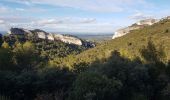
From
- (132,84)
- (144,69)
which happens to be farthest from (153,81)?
(132,84)

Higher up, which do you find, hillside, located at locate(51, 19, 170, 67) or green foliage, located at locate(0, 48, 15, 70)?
green foliage, located at locate(0, 48, 15, 70)

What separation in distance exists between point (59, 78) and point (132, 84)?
8.57m

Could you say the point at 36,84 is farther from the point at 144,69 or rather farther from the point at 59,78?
the point at 144,69

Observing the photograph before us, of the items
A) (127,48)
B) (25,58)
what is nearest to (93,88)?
(25,58)

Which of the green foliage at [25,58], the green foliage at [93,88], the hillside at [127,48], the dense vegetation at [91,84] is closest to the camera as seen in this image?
the green foliage at [93,88]

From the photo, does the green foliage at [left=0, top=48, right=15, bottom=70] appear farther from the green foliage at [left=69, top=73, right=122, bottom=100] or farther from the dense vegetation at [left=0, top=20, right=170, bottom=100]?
Answer: the green foliage at [left=69, top=73, right=122, bottom=100]

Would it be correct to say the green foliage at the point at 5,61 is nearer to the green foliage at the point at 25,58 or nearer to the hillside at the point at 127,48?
the green foliage at the point at 25,58

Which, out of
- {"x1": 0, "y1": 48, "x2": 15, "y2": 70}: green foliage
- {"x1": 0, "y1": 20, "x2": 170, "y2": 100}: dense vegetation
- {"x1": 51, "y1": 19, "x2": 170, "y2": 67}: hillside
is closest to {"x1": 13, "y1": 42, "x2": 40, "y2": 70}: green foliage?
{"x1": 0, "y1": 48, "x2": 15, "y2": 70}: green foliage

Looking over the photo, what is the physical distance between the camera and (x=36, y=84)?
35.8 m

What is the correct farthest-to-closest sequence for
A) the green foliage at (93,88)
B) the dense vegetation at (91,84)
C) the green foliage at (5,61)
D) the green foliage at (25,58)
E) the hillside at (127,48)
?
the hillside at (127,48) → the green foliage at (25,58) → the green foliage at (5,61) → the dense vegetation at (91,84) → the green foliage at (93,88)

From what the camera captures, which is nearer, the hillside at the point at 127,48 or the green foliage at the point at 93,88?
the green foliage at the point at 93,88

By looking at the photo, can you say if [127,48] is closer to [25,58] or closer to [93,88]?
[25,58]

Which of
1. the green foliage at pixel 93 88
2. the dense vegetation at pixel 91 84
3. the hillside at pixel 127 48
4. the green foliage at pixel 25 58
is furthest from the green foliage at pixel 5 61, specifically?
the green foliage at pixel 93 88

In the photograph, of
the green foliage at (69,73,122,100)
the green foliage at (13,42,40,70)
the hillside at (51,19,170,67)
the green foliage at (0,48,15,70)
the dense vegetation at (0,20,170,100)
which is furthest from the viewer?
the hillside at (51,19,170,67)
